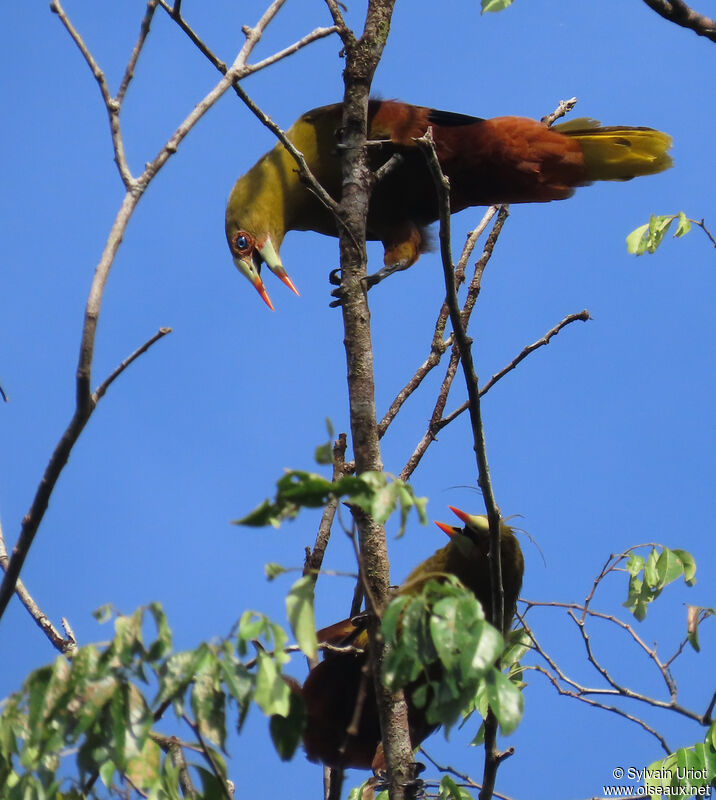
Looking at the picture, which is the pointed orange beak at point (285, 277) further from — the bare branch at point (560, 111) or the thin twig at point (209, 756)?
the thin twig at point (209, 756)

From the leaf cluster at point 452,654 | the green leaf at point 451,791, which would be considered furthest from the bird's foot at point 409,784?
the leaf cluster at point 452,654

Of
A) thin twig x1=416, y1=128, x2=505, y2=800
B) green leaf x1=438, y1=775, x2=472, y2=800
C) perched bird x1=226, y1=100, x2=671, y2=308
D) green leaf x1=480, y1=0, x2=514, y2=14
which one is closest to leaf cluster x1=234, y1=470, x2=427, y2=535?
thin twig x1=416, y1=128, x2=505, y2=800

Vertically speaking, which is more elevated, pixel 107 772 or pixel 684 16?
pixel 684 16

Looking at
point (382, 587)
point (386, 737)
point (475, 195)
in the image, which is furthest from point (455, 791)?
point (475, 195)

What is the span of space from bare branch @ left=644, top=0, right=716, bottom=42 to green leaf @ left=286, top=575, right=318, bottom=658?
1710 millimetres

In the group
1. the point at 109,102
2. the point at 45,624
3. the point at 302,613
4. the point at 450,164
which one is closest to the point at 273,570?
the point at 302,613

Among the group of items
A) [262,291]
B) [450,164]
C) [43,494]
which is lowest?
[43,494]

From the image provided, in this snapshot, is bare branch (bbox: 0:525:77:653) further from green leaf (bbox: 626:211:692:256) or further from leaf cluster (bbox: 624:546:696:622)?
green leaf (bbox: 626:211:692:256)

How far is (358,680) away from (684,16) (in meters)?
2.04

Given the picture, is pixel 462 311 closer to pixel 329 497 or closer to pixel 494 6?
pixel 494 6

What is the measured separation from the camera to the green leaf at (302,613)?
4.32 feet

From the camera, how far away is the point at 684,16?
2230 millimetres

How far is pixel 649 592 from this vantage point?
2979 millimetres

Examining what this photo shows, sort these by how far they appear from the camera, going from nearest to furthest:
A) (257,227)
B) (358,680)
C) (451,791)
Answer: (451,791) < (358,680) < (257,227)
